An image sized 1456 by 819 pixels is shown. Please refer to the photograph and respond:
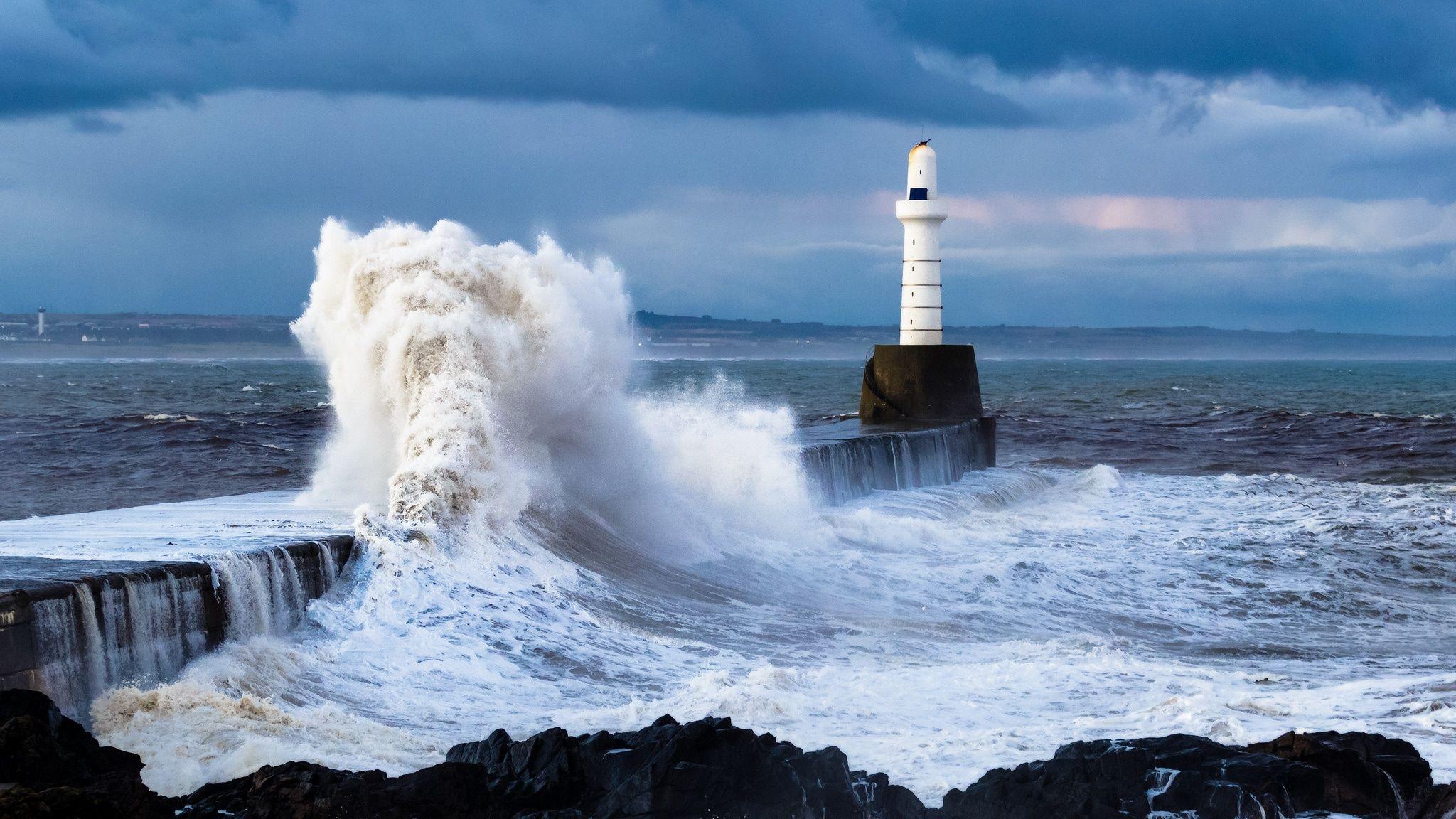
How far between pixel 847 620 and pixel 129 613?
4629 millimetres

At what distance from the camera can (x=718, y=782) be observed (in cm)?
456

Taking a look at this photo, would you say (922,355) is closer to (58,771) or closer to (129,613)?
(129,613)

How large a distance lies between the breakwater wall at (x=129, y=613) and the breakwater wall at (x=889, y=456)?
8333 mm

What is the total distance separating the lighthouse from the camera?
19.7 meters

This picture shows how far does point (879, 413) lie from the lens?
20.4m

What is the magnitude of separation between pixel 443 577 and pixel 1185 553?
7.76 m

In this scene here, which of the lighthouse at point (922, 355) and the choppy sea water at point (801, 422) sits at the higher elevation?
the lighthouse at point (922, 355)

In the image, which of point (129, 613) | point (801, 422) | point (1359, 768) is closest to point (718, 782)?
point (1359, 768)

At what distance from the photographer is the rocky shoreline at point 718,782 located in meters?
4.36

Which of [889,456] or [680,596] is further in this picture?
[889,456]

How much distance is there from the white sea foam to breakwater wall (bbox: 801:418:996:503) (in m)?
0.43

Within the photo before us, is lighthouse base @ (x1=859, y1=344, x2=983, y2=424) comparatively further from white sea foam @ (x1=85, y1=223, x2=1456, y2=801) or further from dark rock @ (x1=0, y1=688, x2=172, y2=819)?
dark rock @ (x1=0, y1=688, x2=172, y2=819)

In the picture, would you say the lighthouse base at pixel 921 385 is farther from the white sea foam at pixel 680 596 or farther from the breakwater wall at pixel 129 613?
the breakwater wall at pixel 129 613

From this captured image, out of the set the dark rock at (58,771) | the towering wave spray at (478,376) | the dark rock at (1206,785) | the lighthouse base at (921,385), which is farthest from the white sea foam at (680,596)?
the lighthouse base at (921,385)
